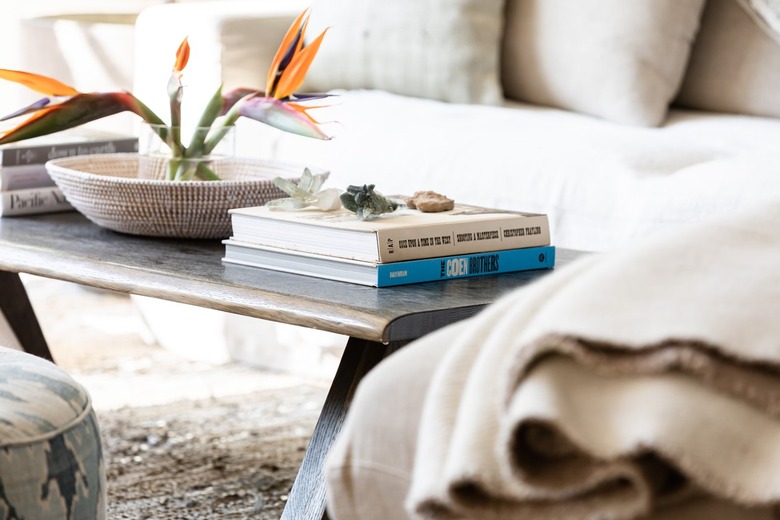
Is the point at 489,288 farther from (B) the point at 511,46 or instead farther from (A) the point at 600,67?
(B) the point at 511,46

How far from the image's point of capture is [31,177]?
58.0 inches

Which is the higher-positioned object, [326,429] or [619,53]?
[619,53]

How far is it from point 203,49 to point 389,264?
4.28 ft

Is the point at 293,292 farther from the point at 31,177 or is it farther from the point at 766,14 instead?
the point at 766,14

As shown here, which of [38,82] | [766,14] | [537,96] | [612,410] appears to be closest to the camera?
[612,410]

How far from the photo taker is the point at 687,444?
1.35 ft

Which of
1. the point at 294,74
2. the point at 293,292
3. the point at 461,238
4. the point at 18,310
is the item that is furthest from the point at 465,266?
the point at 18,310

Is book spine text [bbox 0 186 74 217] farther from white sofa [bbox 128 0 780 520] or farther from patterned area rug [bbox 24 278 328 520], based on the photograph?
white sofa [bbox 128 0 780 520]

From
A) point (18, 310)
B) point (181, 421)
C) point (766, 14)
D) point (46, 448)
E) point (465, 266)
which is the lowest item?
point (181, 421)

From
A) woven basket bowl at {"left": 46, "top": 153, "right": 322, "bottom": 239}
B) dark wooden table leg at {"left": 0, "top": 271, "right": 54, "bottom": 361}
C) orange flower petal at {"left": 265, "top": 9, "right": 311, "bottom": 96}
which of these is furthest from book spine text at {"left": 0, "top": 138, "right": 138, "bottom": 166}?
orange flower petal at {"left": 265, "top": 9, "right": 311, "bottom": 96}

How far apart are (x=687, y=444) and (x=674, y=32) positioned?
1.86 meters

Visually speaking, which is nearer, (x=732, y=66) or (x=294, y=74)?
(x=294, y=74)

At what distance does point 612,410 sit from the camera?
1.44 feet

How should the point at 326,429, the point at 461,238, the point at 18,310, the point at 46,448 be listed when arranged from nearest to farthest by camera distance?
the point at 46,448 < the point at 326,429 < the point at 461,238 < the point at 18,310
